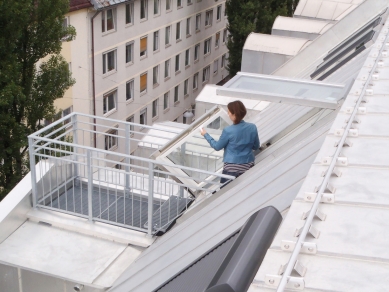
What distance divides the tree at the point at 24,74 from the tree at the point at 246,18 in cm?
1466

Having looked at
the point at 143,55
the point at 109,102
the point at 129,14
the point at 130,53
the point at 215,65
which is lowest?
the point at 215,65

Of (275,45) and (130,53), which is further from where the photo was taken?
(130,53)

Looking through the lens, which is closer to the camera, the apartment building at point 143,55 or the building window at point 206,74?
the apartment building at point 143,55

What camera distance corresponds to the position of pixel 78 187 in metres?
7.16

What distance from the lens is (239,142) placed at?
225 inches

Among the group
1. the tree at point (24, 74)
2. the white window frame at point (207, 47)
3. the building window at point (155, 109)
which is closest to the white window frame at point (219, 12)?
the white window frame at point (207, 47)

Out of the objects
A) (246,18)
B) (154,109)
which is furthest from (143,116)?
(246,18)

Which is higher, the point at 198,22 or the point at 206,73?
the point at 198,22

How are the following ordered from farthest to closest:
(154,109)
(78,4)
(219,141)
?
(154,109), (78,4), (219,141)

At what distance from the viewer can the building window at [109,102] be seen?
2423 cm

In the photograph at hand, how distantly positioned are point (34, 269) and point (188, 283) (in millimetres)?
2744

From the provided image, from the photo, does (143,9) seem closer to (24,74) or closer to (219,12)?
(219,12)

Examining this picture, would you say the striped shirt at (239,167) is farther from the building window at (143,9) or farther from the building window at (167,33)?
the building window at (167,33)

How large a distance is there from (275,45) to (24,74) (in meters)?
6.62
